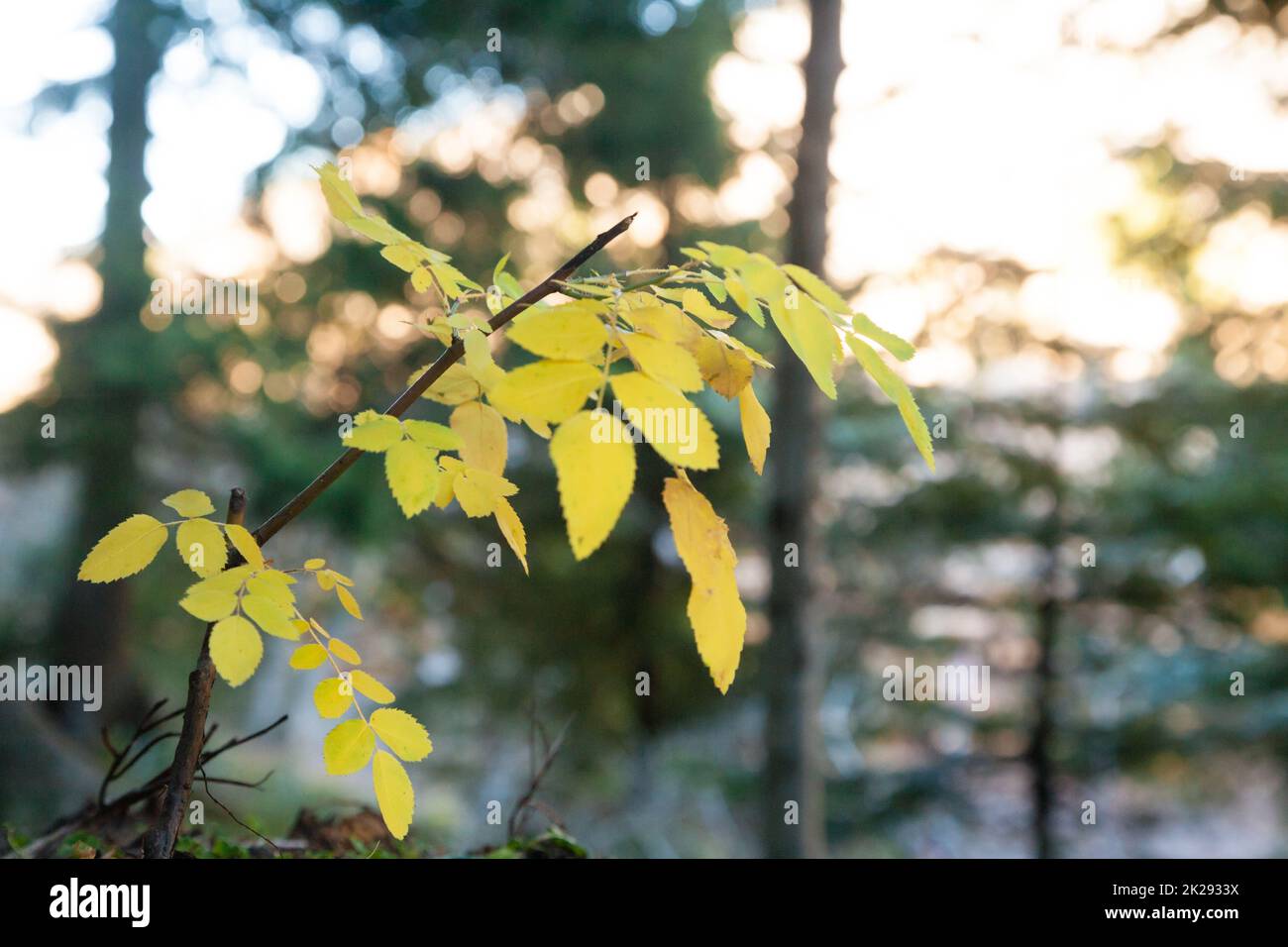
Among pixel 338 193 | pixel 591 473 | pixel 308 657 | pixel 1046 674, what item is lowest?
pixel 1046 674

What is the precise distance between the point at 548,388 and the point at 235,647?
1.01ft

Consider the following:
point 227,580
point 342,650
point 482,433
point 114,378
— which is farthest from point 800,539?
point 114,378

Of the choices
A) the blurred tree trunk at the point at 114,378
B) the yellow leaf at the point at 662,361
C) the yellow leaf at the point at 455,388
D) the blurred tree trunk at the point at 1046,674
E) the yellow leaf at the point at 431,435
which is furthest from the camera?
the blurred tree trunk at the point at 1046,674

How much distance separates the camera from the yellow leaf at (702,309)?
32.7 inches

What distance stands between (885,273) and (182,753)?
6293 mm

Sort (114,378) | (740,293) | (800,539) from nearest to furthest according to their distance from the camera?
(740,293) < (800,539) < (114,378)

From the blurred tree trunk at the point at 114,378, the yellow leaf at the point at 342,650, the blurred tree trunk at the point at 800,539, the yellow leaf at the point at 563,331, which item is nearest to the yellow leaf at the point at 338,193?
the yellow leaf at the point at 563,331

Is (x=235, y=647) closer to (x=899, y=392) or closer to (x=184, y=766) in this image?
(x=184, y=766)

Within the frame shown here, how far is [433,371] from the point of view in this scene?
0.81 meters

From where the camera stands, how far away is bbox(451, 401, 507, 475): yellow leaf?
35.7 inches

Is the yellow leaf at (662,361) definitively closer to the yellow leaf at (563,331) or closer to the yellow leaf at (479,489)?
the yellow leaf at (563,331)

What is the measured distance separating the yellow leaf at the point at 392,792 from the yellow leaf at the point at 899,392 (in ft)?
1.53
